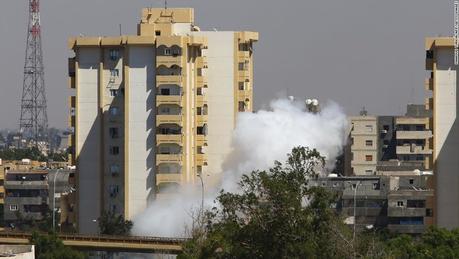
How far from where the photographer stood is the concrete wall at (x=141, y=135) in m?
117

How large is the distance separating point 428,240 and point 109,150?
105ft

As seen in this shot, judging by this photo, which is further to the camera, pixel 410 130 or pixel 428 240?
pixel 410 130

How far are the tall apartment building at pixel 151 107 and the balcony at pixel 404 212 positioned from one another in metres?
10.5

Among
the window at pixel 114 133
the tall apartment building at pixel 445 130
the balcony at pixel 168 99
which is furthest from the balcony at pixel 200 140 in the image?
the tall apartment building at pixel 445 130

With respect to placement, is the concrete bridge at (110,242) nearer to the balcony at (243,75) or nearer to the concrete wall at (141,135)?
the concrete wall at (141,135)

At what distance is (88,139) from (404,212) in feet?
59.9

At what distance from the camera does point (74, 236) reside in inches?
4186

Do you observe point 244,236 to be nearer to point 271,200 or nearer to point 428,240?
point 271,200

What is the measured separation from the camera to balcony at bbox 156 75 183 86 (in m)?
116

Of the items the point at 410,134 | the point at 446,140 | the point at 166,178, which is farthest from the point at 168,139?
the point at 410,134

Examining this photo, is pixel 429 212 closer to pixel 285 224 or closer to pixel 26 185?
pixel 285 224

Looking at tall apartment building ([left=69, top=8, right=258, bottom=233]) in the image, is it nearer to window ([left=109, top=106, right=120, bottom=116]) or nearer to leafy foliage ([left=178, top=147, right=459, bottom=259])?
window ([left=109, top=106, right=120, bottom=116])

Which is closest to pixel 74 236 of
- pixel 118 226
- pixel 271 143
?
pixel 118 226

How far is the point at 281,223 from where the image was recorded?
69.0m
